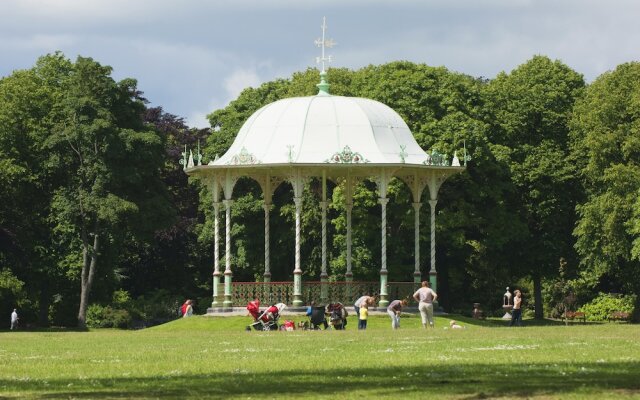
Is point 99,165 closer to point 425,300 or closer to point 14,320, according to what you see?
point 14,320

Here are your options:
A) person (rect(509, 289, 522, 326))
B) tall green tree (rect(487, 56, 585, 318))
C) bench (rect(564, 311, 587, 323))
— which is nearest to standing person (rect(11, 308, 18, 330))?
tall green tree (rect(487, 56, 585, 318))

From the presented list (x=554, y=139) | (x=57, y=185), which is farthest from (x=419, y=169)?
(x=57, y=185)

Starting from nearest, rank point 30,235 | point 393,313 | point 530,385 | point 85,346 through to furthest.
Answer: point 530,385
point 85,346
point 393,313
point 30,235

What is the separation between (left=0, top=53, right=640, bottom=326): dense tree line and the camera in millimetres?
73188

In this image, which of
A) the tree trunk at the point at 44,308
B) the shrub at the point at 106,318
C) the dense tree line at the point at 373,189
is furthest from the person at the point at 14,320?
the shrub at the point at 106,318

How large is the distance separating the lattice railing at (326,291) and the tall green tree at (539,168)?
16.9 metres

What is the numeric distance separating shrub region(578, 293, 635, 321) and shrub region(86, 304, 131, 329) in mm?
27570

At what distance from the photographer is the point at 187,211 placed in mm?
93438

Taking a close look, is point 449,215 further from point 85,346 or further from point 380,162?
point 85,346

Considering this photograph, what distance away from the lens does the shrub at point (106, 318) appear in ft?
259

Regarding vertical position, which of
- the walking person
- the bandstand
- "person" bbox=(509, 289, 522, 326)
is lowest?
the walking person

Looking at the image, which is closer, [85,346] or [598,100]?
[85,346]

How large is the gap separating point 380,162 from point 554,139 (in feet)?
76.8

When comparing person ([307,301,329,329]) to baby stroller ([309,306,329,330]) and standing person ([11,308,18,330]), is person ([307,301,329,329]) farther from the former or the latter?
standing person ([11,308,18,330])
